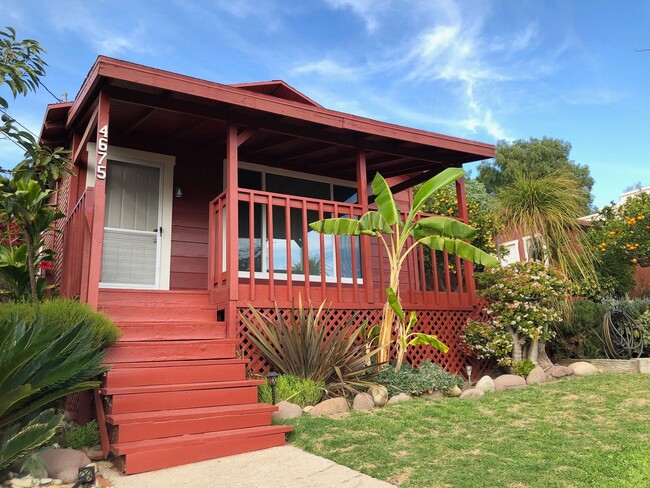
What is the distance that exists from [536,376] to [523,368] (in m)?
0.29

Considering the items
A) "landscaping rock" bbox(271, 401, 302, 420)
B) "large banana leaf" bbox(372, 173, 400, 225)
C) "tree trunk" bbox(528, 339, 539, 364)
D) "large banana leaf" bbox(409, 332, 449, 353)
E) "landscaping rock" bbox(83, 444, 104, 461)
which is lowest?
"landscaping rock" bbox(83, 444, 104, 461)

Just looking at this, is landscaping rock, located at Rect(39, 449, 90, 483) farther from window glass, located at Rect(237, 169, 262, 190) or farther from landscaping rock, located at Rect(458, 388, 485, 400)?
window glass, located at Rect(237, 169, 262, 190)

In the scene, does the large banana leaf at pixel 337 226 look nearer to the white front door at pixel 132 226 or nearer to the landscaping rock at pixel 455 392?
the landscaping rock at pixel 455 392

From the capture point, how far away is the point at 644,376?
25.4 ft

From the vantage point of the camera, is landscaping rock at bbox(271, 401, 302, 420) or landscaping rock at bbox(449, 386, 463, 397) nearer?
landscaping rock at bbox(271, 401, 302, 420)

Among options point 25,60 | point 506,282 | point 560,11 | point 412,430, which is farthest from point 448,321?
point 560,11

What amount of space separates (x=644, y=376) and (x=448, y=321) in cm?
295

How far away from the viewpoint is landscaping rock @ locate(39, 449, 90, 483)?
151 inches

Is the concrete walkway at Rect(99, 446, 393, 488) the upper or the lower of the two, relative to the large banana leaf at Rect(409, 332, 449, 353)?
lower

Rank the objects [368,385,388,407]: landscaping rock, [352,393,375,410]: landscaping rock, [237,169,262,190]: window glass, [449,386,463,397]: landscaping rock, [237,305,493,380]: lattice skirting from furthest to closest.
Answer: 1. [237,169,262,190]: window glass
2. [237,305,493,380]: lattice skirting
3. [449,386,463,397]: landscaping rock
4. [368,385,388,407]: landscaping rock
5. [352,393,375,410]: landscaping rock

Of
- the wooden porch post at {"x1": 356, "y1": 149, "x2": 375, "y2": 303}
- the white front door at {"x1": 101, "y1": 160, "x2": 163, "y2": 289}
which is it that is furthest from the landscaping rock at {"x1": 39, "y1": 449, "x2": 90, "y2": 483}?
the wooden porch post at {"x1": 356, "y1": 149, "x2": 375, "y2": 303}

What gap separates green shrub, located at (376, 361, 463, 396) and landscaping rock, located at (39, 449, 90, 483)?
12.0 ft

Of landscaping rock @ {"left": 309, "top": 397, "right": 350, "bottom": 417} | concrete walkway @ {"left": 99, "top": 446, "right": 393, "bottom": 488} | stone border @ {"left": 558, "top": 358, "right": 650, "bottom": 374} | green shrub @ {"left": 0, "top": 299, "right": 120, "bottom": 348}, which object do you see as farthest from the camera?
stone border @ {"left": 558, "top": 358, "right": 650, "bottom": 374}

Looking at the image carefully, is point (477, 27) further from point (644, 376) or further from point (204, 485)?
point (204, 485)
